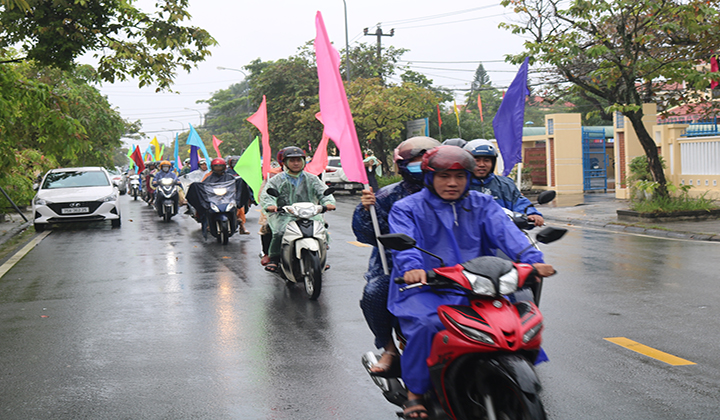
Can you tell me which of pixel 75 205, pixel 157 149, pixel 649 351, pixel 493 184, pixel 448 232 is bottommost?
pixel 649 351

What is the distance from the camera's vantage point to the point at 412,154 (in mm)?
4020

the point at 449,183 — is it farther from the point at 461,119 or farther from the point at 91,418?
the point at 461,119

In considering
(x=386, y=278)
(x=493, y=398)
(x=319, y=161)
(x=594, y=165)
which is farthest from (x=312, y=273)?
(x=594, y=165)

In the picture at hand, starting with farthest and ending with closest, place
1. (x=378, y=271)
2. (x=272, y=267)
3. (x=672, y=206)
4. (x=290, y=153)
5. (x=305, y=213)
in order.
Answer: (x=672, y=206) < (x=272, y=267) < (x=290, y=153) < (x=305, y=213) < (x=378, y=271)

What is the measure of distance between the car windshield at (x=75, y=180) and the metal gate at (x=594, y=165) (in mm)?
16807

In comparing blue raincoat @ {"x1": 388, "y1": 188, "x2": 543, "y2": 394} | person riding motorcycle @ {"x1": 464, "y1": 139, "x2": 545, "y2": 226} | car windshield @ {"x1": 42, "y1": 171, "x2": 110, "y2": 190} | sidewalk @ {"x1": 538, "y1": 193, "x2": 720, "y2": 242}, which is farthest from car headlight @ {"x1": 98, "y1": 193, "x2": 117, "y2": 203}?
blue raincoat @ {"x1": 388, "y1": 188, "x2": 543, "y2": 394}

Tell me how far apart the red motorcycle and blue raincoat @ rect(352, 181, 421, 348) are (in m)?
0.70

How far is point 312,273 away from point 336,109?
3.44m

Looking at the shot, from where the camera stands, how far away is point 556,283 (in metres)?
8.21

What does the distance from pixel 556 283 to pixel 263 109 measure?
511cm

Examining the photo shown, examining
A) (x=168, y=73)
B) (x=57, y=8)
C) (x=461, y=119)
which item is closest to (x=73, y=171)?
(x=168, y=73)

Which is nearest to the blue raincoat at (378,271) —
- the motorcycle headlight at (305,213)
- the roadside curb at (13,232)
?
the motorcycle headlight at (305,213)

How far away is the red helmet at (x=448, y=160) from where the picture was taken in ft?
11.4

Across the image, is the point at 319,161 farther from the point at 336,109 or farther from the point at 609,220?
the point at 609,220
